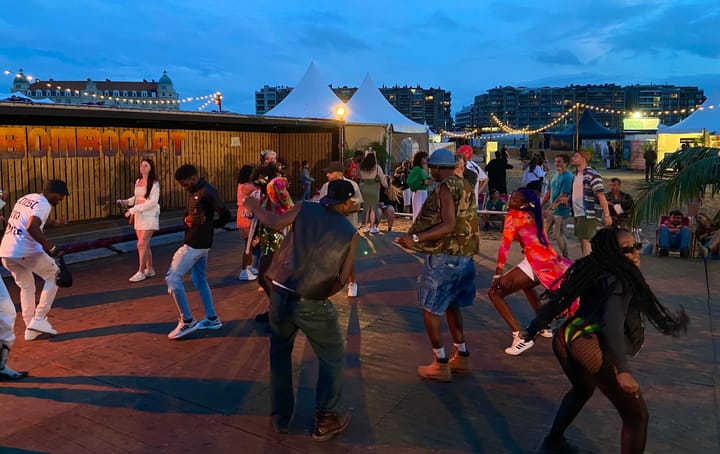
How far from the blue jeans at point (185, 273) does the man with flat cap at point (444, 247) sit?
2230mm

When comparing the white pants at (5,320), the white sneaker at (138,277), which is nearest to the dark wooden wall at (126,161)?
the white sneaker at (138,277)

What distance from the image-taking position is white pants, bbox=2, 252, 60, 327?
18.6ft

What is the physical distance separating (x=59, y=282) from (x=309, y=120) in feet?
35.9

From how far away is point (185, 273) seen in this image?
5.79 metres

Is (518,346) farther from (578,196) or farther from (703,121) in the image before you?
(703,121)

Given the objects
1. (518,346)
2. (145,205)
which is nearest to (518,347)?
(518,346)

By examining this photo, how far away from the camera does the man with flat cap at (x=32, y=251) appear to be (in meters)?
5.54

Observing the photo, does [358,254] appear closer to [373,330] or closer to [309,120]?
[373,330]

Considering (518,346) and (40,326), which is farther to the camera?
(40,326)

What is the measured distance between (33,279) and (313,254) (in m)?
3.46

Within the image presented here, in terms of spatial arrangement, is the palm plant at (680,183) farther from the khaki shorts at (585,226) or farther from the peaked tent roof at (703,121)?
the peaked tent roof at (703,121)

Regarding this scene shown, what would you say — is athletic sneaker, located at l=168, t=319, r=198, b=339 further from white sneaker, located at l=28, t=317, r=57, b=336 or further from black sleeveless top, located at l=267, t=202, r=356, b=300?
black sleeveless top, located at l=267, t=202, r=356, b=300

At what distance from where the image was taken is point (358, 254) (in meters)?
10.3

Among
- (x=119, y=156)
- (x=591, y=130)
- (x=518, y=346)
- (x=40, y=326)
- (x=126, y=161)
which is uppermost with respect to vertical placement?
(x=591, y=130)
